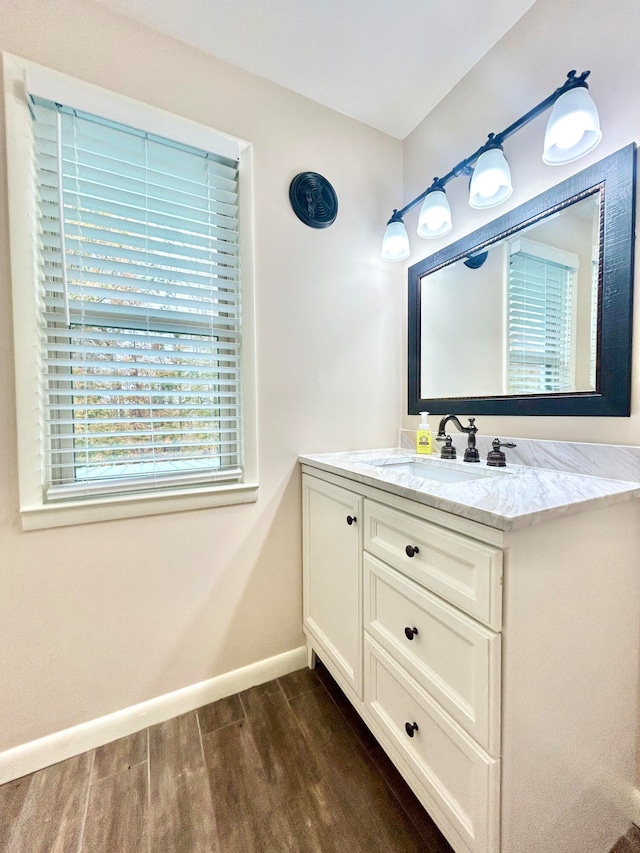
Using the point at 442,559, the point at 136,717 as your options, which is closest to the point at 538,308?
the point at 442,559

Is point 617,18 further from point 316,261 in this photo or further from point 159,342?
point 159,342

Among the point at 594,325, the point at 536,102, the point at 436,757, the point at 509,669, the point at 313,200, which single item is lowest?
the point at 436,757

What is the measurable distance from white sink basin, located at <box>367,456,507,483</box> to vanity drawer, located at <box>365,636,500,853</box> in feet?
2.01

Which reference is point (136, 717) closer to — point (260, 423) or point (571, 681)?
point (260, 423)

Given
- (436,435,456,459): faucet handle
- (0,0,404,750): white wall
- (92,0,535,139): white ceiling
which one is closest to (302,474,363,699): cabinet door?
(0,0,404,750): white wall

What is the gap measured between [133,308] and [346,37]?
125 centimetres

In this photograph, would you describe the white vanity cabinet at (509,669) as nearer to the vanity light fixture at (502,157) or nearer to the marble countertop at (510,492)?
the marble countertop at (510,492)

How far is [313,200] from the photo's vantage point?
1486 millimetres

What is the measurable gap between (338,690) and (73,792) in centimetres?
90

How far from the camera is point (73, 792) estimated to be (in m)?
1.04

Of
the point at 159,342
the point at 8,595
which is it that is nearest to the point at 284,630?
the point at 8,595

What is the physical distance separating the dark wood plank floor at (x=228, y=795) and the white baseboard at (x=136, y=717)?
3 cm

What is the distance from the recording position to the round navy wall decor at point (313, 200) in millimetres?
1452

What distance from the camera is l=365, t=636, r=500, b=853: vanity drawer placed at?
0.71 m
